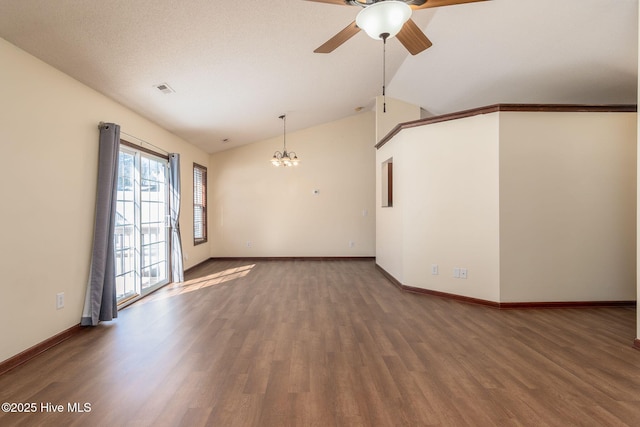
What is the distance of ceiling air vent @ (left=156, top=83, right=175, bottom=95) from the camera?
3.80 meters

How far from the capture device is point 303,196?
25.7ft

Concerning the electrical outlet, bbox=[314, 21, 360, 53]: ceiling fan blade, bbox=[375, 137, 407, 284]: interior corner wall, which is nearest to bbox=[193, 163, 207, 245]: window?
the electrical outlet

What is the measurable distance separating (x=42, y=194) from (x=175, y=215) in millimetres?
2596

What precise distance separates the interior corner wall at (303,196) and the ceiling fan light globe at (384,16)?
5869mm

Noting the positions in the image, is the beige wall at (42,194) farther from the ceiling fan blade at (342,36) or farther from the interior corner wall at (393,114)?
the interior corner wall at (393,114)

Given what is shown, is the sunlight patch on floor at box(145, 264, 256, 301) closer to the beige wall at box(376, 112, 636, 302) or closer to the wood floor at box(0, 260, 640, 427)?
the wood floor at box(0, 260, 640, 427)

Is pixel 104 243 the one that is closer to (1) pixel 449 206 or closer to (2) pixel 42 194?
(2) pixel 42 194

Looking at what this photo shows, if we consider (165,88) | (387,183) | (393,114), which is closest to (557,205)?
(387,183)

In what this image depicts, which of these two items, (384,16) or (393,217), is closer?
(384,16)

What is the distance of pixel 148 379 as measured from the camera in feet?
7.73

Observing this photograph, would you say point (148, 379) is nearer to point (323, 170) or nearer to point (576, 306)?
point (576, 306)

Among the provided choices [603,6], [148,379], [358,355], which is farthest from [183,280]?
[603,6]

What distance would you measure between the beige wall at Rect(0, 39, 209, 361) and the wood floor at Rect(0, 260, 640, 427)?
449 millimetres

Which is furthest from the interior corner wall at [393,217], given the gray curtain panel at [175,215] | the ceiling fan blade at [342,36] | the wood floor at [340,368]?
the gray curtain panel at [175,215]
